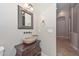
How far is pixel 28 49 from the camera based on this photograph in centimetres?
190

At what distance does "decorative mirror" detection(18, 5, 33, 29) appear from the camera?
6.18 feet

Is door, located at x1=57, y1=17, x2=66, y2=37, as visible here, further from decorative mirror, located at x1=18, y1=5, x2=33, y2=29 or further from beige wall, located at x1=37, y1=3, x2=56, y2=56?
decorative mirror, located at x1=18, y1=5, x2=33, y2=29

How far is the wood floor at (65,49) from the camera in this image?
74.3 inches

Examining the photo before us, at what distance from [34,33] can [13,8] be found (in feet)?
1.77

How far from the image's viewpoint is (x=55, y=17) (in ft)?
6.30

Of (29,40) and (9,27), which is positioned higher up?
(9,27)

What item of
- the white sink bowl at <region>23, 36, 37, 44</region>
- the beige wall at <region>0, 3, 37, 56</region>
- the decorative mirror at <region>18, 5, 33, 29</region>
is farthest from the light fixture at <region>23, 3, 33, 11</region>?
the white sink bowl at <region>23, 36, 37, 44</region>

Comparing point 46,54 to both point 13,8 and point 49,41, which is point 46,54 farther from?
point 13,8

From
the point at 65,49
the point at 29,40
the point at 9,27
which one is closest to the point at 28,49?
the point at 29,40

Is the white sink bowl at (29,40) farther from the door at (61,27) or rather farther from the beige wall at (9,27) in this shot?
the door at (61,27)

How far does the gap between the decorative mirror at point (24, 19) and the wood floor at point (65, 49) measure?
1.85 ft

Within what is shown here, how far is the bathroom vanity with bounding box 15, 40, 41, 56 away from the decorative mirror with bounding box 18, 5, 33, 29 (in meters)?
0.30

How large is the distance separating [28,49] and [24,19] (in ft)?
1.65

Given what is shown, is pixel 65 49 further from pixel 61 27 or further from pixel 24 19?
pixel 24 19
